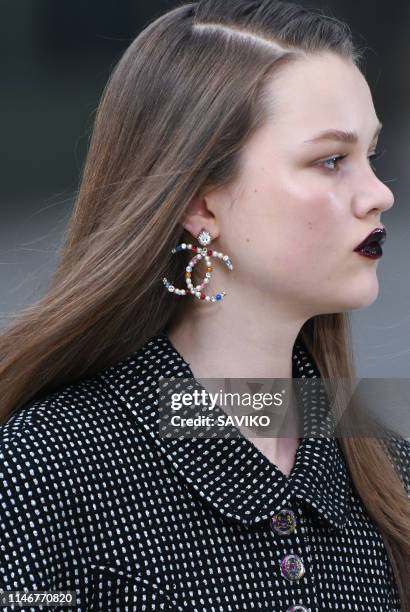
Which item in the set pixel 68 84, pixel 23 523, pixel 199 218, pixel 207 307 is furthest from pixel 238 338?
pixel 68 84

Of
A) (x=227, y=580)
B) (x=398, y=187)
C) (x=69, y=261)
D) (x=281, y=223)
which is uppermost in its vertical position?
(x=281, y=223)

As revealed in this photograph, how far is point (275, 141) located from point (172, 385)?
38 cm

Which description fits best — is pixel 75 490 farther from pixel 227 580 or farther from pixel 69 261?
pixel 69 261

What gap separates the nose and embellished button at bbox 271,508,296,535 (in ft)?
1.45

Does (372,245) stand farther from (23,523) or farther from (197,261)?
(23,523)

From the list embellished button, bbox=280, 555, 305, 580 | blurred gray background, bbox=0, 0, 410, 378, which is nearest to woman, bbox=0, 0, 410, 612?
embellished button, bbox=280, 555, 305, 580

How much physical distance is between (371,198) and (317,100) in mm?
160

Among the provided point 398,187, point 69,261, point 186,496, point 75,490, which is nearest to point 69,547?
point 75,490

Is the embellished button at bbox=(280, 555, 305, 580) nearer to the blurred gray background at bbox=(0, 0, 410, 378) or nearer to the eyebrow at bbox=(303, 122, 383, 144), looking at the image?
the eyebrow at bbox=(303, 122, 383, 144)

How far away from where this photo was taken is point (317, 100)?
1.78 m

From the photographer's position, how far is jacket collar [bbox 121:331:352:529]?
1.76 meters

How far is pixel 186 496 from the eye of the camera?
1.76 metres

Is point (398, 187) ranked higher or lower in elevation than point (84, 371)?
lower

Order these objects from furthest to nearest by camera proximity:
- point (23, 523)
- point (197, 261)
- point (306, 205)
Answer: point (197, 261) → point (306, 205) → point (23, 523)
